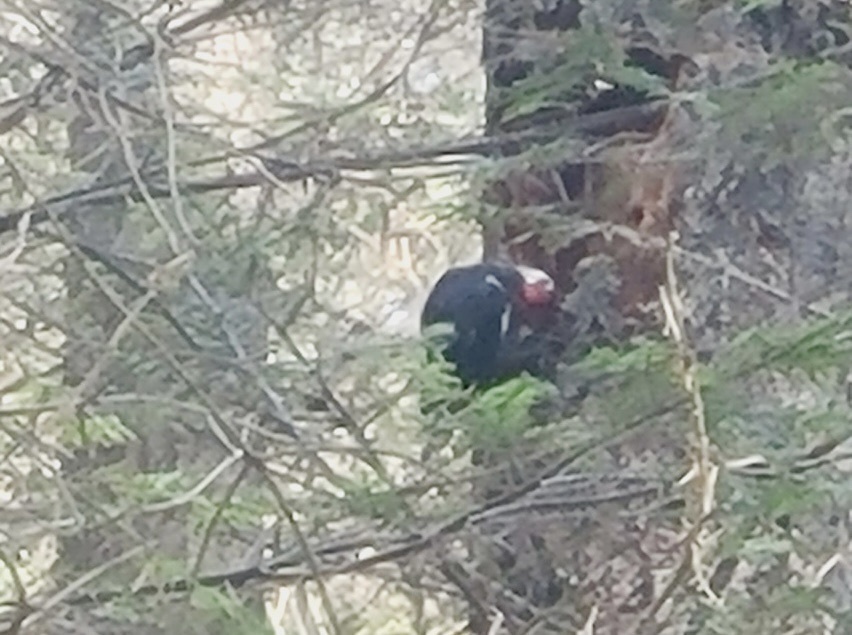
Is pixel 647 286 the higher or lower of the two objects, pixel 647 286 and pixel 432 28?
the lower

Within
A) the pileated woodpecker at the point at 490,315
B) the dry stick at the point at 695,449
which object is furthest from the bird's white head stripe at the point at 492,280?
the dry stick at the point at 695,449

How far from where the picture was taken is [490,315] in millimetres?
2371

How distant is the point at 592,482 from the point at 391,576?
27 centimetres

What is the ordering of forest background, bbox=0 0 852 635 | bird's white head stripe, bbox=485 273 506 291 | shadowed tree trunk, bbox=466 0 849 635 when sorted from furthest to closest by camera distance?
bird's white head stripe, bbox=485 273 506 291, shadowed tree trunk, bbox=466 0 849 635, forest background, bbox=0 0 852 635

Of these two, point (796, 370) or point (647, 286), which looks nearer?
point (796, 370)

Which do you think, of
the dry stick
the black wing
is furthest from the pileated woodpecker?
the dry stick

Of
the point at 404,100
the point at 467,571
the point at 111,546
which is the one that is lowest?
the point at 467,571

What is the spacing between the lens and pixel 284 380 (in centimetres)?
220

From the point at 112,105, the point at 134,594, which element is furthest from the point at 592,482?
the point at 112,105

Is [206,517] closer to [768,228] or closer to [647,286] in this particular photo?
[647,286]

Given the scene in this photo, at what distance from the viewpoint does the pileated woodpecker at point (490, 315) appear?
234cm

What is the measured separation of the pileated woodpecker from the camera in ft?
7.67

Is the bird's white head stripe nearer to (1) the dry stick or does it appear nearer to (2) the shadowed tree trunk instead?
(2) the shadowed tree trunk

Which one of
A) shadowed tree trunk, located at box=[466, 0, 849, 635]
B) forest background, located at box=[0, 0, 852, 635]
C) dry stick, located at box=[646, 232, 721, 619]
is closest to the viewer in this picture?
dry stick, located at box=[646, 232, 721, 619]
